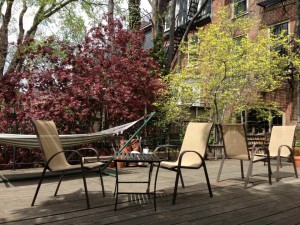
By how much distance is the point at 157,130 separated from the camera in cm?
918

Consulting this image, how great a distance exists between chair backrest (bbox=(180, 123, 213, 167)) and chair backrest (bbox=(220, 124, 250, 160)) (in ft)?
3.07

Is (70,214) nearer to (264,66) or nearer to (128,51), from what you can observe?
(128,51)

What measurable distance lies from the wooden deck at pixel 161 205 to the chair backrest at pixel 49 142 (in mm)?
452

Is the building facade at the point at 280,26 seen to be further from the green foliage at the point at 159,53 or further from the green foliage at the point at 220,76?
the green foliage at the point at 220,76

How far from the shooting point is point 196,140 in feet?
13.8

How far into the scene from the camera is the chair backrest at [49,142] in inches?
137

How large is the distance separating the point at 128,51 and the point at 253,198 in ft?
17.0

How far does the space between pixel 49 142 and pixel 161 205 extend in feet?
5.13

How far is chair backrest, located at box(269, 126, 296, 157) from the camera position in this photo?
5.57 m

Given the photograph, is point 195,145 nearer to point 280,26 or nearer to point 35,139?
point 35,139

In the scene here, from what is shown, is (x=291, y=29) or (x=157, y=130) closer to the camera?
(x=157, y=130)

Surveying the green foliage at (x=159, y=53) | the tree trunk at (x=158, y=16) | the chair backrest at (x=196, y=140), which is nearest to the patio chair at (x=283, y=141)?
the chair backrest at (x=196, y=140)

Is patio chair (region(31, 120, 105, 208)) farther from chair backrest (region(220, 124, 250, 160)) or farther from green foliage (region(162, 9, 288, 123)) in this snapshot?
green foliage (region(162, 9, 288, 123))

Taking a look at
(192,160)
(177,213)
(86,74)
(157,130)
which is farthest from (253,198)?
(157,130)
